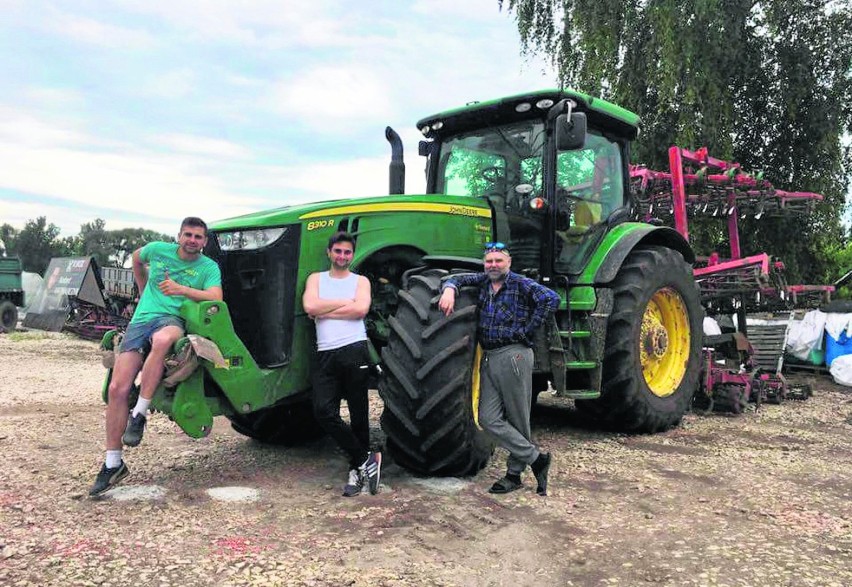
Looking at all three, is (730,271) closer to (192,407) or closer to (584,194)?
→ (584,194)

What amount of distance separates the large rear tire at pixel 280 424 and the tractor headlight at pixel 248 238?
1.31m

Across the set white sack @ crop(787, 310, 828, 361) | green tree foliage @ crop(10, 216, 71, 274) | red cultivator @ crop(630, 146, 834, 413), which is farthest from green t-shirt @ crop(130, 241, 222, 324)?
green tree foliage @ crop(10, 216, 71, 274)

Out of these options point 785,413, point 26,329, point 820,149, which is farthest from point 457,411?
point 26,329

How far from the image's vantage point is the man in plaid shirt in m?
4.32

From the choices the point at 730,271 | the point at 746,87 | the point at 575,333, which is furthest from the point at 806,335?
the point at 575,333

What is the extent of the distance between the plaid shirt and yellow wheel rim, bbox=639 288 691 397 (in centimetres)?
213

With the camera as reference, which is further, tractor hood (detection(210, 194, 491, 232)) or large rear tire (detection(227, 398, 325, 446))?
large rear tire (detection(227, 398, 325, 446))

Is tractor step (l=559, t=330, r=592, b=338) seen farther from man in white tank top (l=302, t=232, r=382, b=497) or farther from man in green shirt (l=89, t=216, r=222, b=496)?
man in green shirt (l=89, t=216, r=222, b=496)

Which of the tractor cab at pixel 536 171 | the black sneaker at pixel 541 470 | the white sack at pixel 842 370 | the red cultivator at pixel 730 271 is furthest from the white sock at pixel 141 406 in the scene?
the white sack at pixel 842 370

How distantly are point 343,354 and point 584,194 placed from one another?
2.90 meters

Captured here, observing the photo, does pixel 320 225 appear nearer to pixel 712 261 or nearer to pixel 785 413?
pixel 785 413

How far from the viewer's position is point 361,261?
495 centimetres

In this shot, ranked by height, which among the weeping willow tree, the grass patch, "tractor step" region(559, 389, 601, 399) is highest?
the weeping willow tree

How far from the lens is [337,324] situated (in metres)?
4.34
